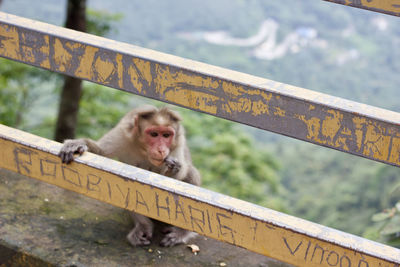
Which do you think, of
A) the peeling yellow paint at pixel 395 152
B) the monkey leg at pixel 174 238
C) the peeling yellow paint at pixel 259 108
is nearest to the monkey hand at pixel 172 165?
the monkey leg at pixel 174 238

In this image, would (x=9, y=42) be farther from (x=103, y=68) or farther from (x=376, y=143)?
(x=376, y=143)

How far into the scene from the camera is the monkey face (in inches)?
115

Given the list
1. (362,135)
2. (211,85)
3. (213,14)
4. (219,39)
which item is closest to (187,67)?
(211,85)

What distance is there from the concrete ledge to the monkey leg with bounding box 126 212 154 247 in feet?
0.11

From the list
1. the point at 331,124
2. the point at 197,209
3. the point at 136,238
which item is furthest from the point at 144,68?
the point at 136,238

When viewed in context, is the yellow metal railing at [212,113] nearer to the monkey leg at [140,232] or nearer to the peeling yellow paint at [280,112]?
the peeling yellow paint at [280,112]

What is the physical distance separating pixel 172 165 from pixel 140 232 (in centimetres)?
50

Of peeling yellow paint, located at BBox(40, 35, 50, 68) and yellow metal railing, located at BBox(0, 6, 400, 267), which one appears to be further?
peeling yellow paint, located at BBox(40, 35, 50, 68)

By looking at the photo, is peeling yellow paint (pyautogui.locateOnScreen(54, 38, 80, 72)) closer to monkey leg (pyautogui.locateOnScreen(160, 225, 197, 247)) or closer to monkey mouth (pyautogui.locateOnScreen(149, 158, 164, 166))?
monkey leg (pyautogui.locateOnScreen(160, 225, 197, 247))

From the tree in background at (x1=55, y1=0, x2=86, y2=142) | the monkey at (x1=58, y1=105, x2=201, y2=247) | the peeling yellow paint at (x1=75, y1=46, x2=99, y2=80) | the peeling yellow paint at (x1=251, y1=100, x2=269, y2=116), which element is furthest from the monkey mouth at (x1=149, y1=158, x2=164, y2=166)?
the tree in background at (x1=55, y1=0, x2=86, y2=142)

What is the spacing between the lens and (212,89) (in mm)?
1728

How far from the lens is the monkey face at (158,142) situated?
2.91 m

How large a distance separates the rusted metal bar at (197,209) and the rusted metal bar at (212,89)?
28 cm

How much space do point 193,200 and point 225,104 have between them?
34 cm
